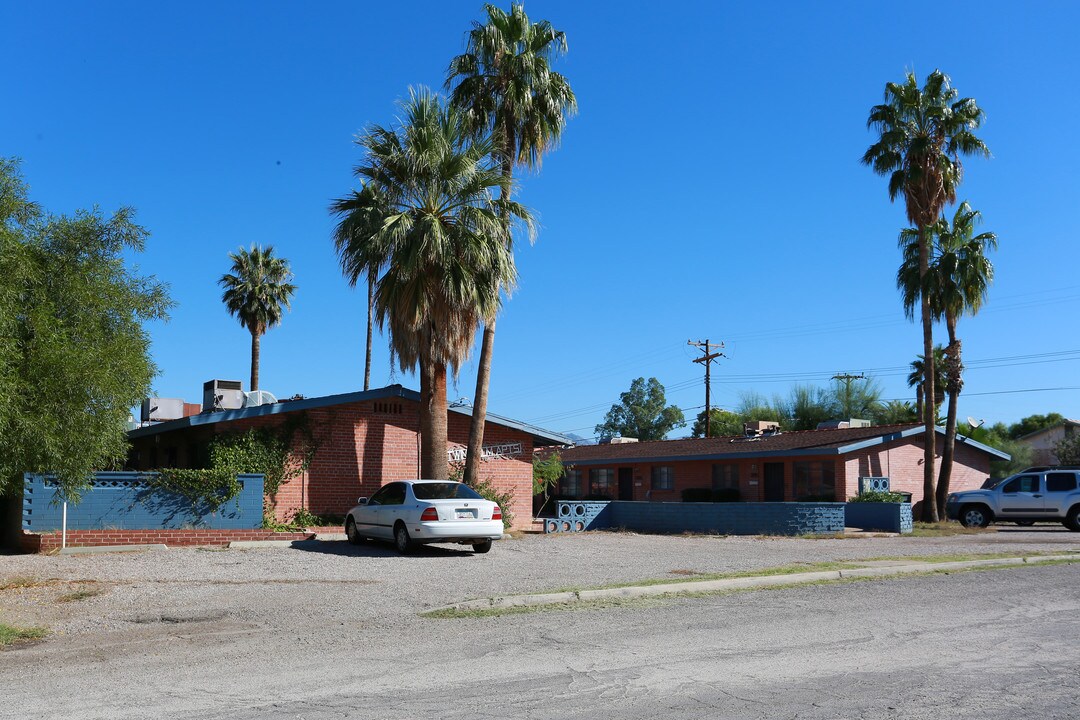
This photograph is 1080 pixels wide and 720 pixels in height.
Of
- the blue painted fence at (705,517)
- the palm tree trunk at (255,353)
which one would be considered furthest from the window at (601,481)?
the palm tree trunk at (255,353)

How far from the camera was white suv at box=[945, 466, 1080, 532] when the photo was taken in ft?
89.4

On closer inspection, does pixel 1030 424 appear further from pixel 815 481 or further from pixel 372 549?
pixel 372 549

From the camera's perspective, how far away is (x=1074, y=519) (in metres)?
27.2

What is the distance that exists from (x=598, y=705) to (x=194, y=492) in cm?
1594

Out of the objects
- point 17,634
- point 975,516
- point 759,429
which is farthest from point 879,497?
point 17,634

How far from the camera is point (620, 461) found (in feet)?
131

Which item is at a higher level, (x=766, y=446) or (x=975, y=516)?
(x=766, y=446)

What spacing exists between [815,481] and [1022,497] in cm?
673

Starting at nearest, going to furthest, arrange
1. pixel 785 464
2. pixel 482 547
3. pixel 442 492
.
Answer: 1. pixel 442 492
2. pixel 482 547
3. pixel 785 464

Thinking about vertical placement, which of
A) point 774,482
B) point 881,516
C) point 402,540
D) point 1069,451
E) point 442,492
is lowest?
point 881,516

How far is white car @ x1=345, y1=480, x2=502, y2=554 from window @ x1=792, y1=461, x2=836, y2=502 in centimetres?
1701

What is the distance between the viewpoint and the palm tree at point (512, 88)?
24.8 m

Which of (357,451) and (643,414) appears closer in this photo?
(357,451)

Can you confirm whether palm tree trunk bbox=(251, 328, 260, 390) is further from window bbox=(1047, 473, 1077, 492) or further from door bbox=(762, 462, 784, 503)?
window bbox=(1047, 473, 1077, 492)
